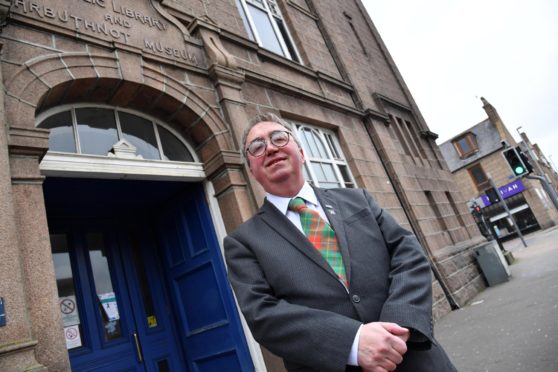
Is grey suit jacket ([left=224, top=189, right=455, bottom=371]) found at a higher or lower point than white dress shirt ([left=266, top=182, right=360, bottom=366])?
lower

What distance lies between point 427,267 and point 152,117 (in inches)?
155

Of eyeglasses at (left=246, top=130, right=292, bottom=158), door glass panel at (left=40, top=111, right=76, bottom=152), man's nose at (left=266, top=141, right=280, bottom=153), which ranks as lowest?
man's nose at (left=266, top=141, right=280, bottom=153)

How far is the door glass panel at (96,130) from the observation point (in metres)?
3.88

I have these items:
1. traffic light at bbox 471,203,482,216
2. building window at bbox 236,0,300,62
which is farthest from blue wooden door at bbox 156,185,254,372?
traffic light at bbox 471,203,482,216

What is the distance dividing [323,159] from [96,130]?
411cm

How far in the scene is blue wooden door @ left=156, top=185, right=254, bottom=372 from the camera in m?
4.20

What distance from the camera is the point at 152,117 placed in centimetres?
461

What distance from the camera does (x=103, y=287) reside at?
4.70m

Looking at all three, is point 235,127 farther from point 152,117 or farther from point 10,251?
point 10,251

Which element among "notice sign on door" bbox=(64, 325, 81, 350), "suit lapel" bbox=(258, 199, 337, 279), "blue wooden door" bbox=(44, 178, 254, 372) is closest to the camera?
"suit lapel" bbox=(258, 199, 337, 279)

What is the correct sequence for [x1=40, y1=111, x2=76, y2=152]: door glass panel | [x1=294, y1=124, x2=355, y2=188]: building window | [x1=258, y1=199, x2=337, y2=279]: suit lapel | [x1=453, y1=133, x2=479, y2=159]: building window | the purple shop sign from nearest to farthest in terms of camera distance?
[x1=258, y1=199, x2=337, y2=279]: suit lapel → [x1=40, y1=111, x2=76, y2=152]: door glass panel → [x1=294, y1=124, x2=355, y2=188]: building window → the purple shop sign → [x1=453, y1=133, x2=479, y2=159]: building window

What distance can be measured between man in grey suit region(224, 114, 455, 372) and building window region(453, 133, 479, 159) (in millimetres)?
34670

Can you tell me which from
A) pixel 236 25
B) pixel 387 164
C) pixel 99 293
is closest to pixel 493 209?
pixel 387 164

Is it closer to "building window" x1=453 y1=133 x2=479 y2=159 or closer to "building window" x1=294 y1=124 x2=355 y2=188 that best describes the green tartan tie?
"building window" x1=294 y1=124 x2=355 y2=188
